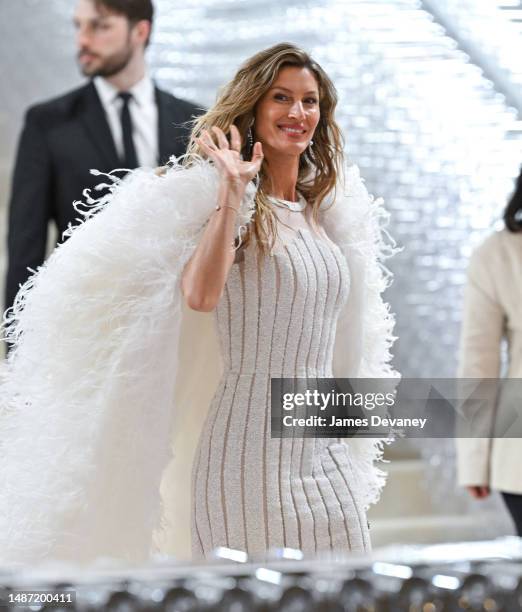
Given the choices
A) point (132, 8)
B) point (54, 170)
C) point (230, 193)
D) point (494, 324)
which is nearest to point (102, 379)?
point (230, 193)

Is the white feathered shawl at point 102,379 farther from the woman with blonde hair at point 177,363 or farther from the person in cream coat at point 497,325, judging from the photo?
the person in cream coat at point 497,325

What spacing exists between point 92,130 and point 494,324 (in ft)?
1.98

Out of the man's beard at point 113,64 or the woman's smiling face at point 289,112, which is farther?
the man's beard at point 113,64

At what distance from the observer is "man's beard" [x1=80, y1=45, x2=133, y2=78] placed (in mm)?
1312

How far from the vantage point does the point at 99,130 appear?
125 cm

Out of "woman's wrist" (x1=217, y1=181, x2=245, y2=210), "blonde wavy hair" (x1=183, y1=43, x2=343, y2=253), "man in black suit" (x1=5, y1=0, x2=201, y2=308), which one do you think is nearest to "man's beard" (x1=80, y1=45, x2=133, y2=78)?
"man in black suit" (x1=5, y1=0, x2=201, y2=308)

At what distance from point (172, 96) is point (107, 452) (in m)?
0.74

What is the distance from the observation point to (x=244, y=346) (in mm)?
690

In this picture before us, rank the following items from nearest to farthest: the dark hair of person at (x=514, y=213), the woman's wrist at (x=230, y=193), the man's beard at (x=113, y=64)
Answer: the woman's wrist at (x=230, y=193) < the dark hair of person at (x=514, y=213) < the man's beard at (x=113, y=64)

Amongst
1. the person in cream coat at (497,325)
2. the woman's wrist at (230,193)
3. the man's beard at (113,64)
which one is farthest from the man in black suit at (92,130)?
the woman's wrist at (230,193)

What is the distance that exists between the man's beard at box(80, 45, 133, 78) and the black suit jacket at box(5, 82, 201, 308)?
0.06 metres

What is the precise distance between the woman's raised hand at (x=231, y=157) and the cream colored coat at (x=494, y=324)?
28cm

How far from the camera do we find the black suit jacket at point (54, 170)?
1.21 m

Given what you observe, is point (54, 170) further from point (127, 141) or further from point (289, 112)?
point (289, 112)
